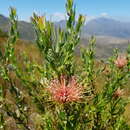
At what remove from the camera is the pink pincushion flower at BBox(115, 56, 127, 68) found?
6082 mm

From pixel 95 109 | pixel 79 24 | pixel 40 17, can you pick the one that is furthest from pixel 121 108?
pixel 40 17

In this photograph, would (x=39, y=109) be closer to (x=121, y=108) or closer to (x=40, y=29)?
(x=40, y=29)

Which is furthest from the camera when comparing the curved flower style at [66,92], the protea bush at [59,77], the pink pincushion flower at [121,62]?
the pink pincushion flower at [121,62]

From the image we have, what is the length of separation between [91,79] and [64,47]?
1.82 metres

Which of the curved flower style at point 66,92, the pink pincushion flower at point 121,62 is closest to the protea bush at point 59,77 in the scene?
the curved flower style at point 66,92

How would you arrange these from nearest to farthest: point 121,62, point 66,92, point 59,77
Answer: point 66,92
point 59,77
point 121,62

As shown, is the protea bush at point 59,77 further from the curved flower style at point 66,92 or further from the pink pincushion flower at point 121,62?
the pink pincushion flower at point 121,62

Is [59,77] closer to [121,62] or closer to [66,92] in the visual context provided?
[66,92]

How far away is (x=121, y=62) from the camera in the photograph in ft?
20.1

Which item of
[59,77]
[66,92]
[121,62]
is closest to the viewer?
[66,92]

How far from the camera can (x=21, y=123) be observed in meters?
4.60

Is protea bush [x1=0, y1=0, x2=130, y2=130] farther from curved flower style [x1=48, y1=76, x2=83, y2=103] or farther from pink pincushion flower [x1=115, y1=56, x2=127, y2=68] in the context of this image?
pink pincushion flower [x1=115, y1=56, x2=127, y2=68]

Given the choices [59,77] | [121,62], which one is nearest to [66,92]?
[59,77]

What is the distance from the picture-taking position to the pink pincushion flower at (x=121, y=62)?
20.0ft
